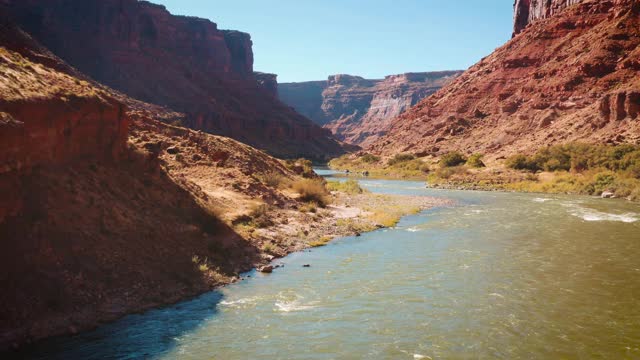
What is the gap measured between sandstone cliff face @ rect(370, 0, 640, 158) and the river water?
149ft

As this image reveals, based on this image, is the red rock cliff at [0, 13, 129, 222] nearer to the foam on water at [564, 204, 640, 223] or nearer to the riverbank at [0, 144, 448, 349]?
the riverbank at [0, 144, 448, 349]

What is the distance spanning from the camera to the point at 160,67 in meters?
138

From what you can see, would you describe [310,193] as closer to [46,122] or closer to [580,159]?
[46,122]

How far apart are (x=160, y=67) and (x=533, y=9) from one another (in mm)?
103236

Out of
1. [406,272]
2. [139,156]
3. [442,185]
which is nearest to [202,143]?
[139,156]

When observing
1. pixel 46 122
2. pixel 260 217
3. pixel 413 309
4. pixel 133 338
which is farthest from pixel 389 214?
pixel 133 338

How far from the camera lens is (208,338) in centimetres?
1234

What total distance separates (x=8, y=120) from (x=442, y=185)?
54798mm

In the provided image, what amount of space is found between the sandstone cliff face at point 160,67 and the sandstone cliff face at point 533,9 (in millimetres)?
70173

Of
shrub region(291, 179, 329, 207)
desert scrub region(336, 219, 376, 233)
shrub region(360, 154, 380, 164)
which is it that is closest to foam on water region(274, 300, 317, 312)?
desert scrub region(336, 219, 376, 233)

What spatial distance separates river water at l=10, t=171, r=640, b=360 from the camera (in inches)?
461

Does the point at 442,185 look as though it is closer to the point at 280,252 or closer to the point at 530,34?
the point at 280,252

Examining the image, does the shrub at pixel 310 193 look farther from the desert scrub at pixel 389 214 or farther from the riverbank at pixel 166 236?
the desert scrub at pixel 389 214

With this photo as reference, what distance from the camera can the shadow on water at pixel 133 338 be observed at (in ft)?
36.3
